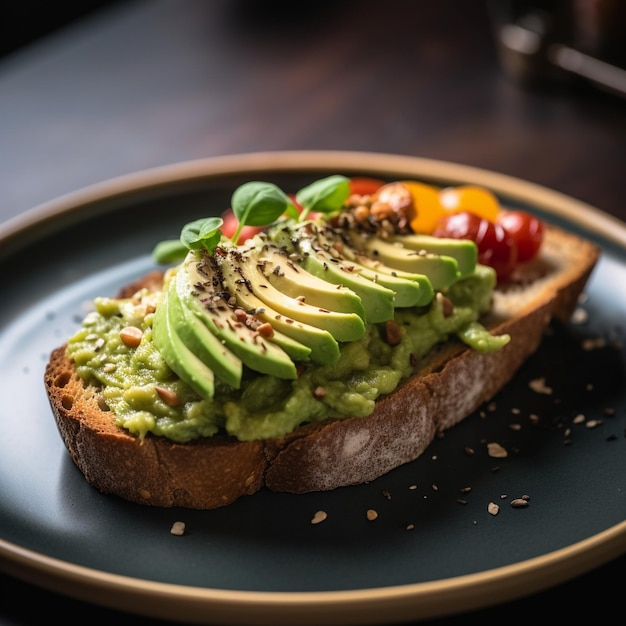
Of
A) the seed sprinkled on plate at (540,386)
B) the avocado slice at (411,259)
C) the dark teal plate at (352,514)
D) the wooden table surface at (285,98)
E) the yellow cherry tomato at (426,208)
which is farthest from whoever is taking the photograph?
the wooden table surface at (285,98)

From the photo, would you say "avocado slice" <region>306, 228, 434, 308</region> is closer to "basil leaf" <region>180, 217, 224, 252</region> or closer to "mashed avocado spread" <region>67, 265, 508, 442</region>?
"mashed avocado spread" <region>67, 265, 508, 442</region>

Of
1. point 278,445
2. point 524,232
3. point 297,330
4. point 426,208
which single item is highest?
point 297,330

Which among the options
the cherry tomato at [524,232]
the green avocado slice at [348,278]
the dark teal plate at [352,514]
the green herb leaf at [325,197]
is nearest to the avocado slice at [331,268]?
the green avocado slice at [348,278]

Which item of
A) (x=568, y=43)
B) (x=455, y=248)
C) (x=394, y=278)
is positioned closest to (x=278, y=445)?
(x=394, y=278)

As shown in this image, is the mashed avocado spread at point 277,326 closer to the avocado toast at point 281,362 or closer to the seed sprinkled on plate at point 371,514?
the avocado toast at point 281,362

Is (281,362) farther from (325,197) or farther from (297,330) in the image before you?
(325,197)

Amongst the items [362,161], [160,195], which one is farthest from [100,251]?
[362,161]

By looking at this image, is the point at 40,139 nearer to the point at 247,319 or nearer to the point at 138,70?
the point at 138,70
